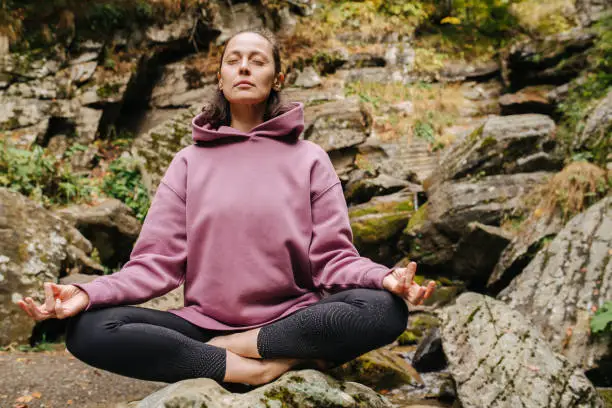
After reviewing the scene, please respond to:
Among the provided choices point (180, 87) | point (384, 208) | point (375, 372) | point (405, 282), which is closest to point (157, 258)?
point (405, 282)

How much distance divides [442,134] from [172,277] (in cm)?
1069

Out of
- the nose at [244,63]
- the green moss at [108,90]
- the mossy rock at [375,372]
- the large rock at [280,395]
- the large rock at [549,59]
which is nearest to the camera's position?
the large rock at [280,395]

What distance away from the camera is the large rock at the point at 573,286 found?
415 cm

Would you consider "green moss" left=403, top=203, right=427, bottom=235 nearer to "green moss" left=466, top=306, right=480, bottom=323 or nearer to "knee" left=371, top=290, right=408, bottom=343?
"green moss" left=466, top=306, right=480, bottom=323

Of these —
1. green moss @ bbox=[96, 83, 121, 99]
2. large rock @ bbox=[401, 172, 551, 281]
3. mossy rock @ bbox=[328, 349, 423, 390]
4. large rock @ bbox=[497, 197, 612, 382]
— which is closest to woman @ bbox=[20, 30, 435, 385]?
mossy rock @ bbox=[328, 349, 423, 390]

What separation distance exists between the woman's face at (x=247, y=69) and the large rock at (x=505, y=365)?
7.93ft

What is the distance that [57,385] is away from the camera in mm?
3418

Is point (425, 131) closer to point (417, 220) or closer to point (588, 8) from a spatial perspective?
point (417, 220)

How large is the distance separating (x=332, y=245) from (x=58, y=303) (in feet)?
3.85

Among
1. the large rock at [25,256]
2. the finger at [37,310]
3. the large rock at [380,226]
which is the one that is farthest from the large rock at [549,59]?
the finger at [37,310]

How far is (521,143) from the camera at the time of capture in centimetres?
745

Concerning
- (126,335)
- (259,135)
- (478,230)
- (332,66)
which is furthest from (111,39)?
(126,335)

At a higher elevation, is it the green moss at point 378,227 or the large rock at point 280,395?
the large rock at point 280,395

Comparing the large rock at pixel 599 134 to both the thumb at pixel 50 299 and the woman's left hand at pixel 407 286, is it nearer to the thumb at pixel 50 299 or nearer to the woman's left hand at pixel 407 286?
the woman's left hand at pixel 407 286
